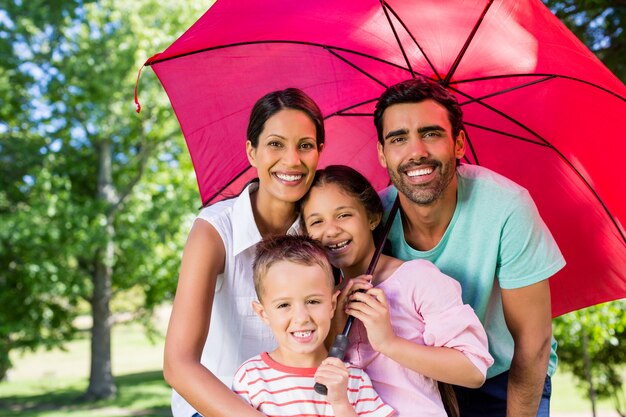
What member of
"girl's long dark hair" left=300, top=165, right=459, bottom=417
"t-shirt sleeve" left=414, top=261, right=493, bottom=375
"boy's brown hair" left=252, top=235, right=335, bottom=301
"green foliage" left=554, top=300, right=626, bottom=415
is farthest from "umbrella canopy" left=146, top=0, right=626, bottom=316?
"green foliage" left=554, top=300, right=626, bottom=415

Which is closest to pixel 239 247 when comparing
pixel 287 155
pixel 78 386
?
pixel 287 155

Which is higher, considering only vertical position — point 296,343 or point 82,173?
point 82,173

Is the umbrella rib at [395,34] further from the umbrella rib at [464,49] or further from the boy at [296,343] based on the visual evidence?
the boy at [296,343]

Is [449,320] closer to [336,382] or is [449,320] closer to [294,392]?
[336,382]

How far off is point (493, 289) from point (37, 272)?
12852 millimetres

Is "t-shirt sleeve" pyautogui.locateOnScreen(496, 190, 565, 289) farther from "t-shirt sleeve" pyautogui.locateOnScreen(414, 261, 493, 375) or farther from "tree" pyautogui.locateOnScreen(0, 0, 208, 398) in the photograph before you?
"tree" pyautogui.locateOnScreen(0, 0, 208, 398)

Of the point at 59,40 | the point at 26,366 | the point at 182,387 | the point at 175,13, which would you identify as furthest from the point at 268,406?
the point at 26,366

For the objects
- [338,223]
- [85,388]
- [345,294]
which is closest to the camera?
[345,294]

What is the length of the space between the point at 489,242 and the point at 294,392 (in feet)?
3.48

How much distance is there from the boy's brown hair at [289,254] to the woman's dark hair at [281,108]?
496 millimetres

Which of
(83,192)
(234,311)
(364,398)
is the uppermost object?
(83,192)

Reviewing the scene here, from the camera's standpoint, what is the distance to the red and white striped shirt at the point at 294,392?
2.35 metres

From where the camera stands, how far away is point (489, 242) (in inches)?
114

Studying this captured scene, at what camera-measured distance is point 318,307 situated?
241 centimetres
